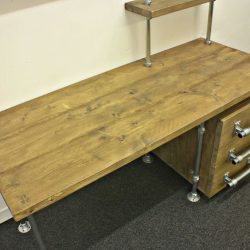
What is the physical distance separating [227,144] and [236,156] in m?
0.08

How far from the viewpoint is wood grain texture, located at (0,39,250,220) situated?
842 millimetres

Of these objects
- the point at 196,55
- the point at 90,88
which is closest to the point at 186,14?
the point at 196,55

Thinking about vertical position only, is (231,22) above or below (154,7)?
below

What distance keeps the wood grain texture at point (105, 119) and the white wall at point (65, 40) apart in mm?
54

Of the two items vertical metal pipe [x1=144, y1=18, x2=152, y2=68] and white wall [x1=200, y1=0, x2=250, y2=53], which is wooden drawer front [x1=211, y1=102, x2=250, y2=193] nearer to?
vertical metal pipe [x1=144, y1=18, x2=152, y2=68]

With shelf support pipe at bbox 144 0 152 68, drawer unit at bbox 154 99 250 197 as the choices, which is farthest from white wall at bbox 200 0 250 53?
drawer unit at bbox 154 99 250 197

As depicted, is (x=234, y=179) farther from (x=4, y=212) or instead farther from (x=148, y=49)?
(x=4, y=212)

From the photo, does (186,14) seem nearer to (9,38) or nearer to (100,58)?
(100,58)

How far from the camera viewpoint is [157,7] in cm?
119

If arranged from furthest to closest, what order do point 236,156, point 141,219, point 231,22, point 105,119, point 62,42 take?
point 231,22
point 141,219
point 236,156
point 62,42
point 105,119

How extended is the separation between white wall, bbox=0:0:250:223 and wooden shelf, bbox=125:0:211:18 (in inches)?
2.3

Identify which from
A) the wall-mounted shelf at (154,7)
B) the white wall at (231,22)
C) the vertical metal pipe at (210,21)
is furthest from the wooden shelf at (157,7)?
the white wall at (231,22)

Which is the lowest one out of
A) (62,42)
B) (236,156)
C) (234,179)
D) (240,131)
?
(234,179)

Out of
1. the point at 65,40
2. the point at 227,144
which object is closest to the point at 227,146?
the point at 227,144
